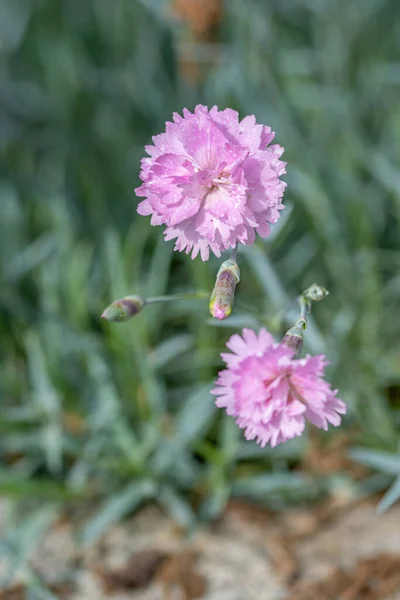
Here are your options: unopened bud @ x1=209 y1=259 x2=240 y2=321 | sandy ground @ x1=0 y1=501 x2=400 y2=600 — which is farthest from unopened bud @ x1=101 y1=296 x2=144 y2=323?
sandy ground @ x1=0 y1=501 x2=400 y2=600

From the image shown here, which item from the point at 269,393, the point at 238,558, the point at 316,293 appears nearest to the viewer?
the point at 269,393

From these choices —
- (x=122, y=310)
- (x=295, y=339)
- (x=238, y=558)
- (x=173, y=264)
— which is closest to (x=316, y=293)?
(x=295, y=339)

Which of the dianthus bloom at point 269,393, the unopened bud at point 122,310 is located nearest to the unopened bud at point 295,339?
the dianthus bloom at point 269,393

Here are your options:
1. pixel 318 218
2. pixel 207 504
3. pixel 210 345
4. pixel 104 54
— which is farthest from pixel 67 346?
pixel 104 54

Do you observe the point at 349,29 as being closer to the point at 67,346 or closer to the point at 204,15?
the point at 204,15

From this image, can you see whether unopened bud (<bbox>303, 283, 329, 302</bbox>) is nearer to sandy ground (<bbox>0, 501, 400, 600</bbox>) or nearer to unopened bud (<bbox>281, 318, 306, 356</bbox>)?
unopened bud (<bbox>281, 318, 306, 356</bbox>)

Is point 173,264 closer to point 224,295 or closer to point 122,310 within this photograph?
point 122,310
